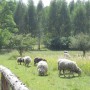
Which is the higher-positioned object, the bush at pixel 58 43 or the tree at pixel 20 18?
the tree at pixel 20 18

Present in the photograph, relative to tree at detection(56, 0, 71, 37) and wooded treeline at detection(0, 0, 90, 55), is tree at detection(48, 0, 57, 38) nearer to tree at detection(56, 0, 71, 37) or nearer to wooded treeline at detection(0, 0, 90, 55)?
wooded treeline at detection(0, 0, 90, 55)

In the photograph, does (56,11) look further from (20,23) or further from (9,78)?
(9,78)

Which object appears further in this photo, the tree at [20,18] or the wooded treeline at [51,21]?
the tree at [20,18]

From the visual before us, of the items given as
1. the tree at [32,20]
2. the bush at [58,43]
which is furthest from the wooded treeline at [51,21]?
the bush at [58,43]

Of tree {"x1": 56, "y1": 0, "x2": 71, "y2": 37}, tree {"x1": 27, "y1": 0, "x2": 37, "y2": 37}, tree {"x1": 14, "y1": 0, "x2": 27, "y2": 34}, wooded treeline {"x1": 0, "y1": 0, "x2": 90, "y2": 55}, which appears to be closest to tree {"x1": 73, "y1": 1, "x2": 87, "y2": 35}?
wooded treeline {"x1": 0, "y1": 0, "x2": 90, "y2": 55}

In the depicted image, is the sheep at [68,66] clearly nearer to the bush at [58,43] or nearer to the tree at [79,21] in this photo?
the bush at [58,43]

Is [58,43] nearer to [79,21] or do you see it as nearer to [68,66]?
[79,21]

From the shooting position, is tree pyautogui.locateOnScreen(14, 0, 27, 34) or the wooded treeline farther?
tree pyautogui.locateOnScreen(14, 0, 27, 34)

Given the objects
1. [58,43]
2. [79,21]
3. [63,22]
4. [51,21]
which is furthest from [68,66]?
[79,21]

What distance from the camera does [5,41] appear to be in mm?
68750

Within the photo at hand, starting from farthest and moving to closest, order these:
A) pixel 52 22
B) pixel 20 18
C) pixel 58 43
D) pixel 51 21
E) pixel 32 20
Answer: pixel 20 18 < pixel 51 21 < pixel 52 22 < pixel 32 20 < pixel 58 43

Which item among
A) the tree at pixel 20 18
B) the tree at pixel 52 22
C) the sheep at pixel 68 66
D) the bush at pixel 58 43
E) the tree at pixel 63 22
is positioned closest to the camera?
the sheep at pixel 68 66

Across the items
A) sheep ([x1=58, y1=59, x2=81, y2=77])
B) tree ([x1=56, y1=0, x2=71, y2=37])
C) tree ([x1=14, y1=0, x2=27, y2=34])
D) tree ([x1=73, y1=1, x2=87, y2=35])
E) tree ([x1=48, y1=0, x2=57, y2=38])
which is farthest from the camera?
tree ([x1=14, y1=0, x2=27, y2=34])

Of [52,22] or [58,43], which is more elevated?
[52,22]
